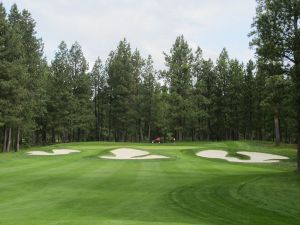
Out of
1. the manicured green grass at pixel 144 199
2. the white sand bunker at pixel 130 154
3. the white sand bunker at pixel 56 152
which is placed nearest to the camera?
the manicured green grass at pixel 144 199

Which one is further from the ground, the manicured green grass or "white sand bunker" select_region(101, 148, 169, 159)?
"white sand bunker" select_region(101, 148, 169, 159)

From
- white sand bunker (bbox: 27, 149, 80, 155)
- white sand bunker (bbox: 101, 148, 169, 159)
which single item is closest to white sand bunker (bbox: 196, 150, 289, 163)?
white sand bunker (bbox: 101, 148, 169, 159)

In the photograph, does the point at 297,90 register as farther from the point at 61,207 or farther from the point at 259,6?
the point at 61,207

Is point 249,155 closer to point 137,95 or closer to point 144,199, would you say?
point 144,199

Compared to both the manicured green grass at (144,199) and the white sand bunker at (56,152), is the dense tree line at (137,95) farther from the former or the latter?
the manicured green grass at (144,199)

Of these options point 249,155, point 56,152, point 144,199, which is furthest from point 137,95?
point 144,199

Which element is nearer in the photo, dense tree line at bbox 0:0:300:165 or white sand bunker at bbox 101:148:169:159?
white sand bunker at bbox 101:148:169:159

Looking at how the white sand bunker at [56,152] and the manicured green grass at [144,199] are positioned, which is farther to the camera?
the white sand bunker at [56,152]

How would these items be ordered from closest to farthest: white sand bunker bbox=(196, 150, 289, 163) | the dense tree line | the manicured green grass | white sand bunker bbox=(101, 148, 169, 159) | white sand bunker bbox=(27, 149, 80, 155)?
the manicured green grass
white sand bunker bbox=(196, 150, 289, 163)
white sand bunker bbox=(101, 148, 169, 159)
white sand bunker bbox=(27, 149, 80, 155)
the dense tree line

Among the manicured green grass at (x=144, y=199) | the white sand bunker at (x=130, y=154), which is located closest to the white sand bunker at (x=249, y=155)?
the white sand bunker at (x=130, y=154)

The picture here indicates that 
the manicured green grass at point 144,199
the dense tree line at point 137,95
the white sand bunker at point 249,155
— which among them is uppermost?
the dense tree line at point 137,95

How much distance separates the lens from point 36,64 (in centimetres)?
5738

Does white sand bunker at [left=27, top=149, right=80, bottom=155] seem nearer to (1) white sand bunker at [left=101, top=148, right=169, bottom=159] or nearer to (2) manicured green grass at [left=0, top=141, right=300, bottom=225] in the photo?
(1) white sand bunker at [left=101, top=148, right=169, bottom=159]

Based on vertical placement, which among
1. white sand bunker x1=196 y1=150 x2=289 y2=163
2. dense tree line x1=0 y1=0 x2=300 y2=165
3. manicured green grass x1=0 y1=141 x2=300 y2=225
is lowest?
manicured green grass x1=0 y1=141 x2=300 y2=225
